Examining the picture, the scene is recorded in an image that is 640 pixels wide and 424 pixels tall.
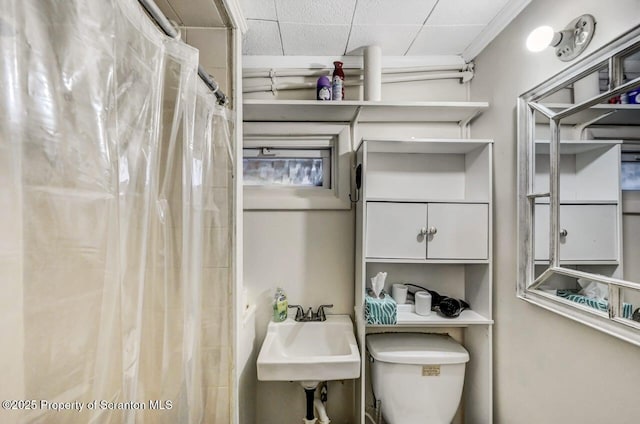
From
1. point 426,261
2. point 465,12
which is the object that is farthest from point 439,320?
point 465,12

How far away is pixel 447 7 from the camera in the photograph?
1.11 metres

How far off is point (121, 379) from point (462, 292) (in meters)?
1.54

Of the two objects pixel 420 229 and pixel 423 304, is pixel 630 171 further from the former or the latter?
pixel 423 304

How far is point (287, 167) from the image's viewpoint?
1.54 meters

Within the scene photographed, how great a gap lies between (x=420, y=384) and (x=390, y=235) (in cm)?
71

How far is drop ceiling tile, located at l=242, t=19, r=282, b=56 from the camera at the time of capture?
1216mm

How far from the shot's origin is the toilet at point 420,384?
1.21 m

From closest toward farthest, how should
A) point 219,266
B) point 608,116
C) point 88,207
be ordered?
point 88,207
point 608,116
point 219,266

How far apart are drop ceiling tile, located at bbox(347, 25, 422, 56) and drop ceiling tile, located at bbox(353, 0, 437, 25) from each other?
0.10ft

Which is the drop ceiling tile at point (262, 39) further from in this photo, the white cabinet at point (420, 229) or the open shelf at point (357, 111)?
the white cabinet at point (420, 229)

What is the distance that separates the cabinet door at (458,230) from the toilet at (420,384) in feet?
1.59

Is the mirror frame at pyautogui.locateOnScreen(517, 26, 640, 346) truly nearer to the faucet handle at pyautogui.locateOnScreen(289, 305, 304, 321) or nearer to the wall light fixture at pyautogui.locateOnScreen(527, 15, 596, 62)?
the wall light fixture at pyautogui.locateOnScreen(527, 15, 596, 62)

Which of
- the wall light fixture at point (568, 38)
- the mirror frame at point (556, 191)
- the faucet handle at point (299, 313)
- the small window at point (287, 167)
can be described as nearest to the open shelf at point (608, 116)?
the mirror frame at point (556, 191)

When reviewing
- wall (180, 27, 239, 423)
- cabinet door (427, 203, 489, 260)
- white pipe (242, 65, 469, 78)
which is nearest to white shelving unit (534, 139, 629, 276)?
cabinet door (427, 203, 489, 260)
